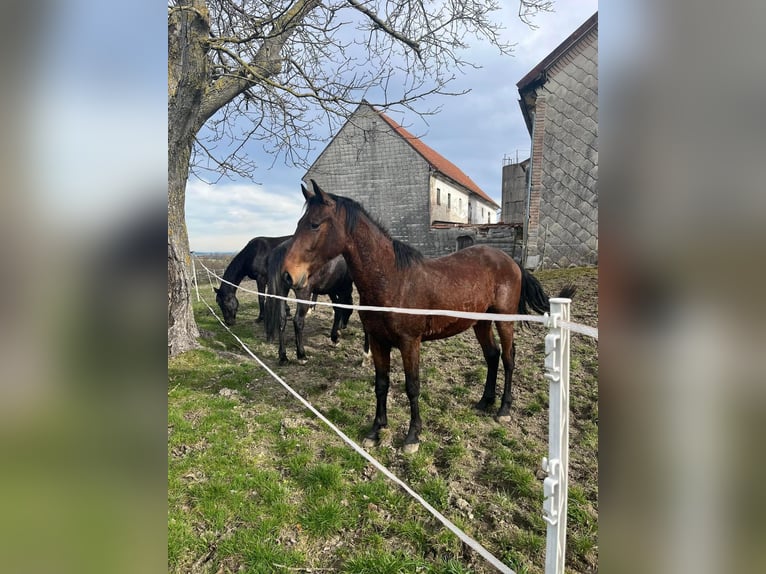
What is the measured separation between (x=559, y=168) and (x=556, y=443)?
27.4 feet

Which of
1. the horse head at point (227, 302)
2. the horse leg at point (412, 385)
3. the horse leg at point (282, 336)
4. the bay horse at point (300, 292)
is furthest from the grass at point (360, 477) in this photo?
the horse head at point (227, 302)

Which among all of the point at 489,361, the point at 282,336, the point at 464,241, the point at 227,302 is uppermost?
the point at 464,241

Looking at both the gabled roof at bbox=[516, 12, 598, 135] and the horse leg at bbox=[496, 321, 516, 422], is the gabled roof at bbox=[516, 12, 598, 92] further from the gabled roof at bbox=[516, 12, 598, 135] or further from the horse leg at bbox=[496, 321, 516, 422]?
the horse leg at bbox=[496, 321, 516, 422]

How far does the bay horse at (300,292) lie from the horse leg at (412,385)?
261 cm

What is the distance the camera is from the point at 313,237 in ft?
8.83

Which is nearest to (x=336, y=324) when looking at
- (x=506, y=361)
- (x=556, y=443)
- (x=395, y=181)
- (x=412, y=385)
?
(x=506, y=361)

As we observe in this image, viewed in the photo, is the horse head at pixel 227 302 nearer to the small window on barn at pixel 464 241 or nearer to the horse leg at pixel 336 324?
the horse leg at pixel 336 324

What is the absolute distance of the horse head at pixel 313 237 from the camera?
8.79 feet

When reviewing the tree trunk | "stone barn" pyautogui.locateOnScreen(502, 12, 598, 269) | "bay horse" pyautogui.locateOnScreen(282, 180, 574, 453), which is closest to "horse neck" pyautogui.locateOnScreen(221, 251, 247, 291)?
the tree trunk

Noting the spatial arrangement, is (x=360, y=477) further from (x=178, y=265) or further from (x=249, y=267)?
(x=249, y=267)

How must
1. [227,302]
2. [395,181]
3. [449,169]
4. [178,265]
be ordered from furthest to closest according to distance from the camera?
[449,169], [395,181], [227,302], [178,265]
